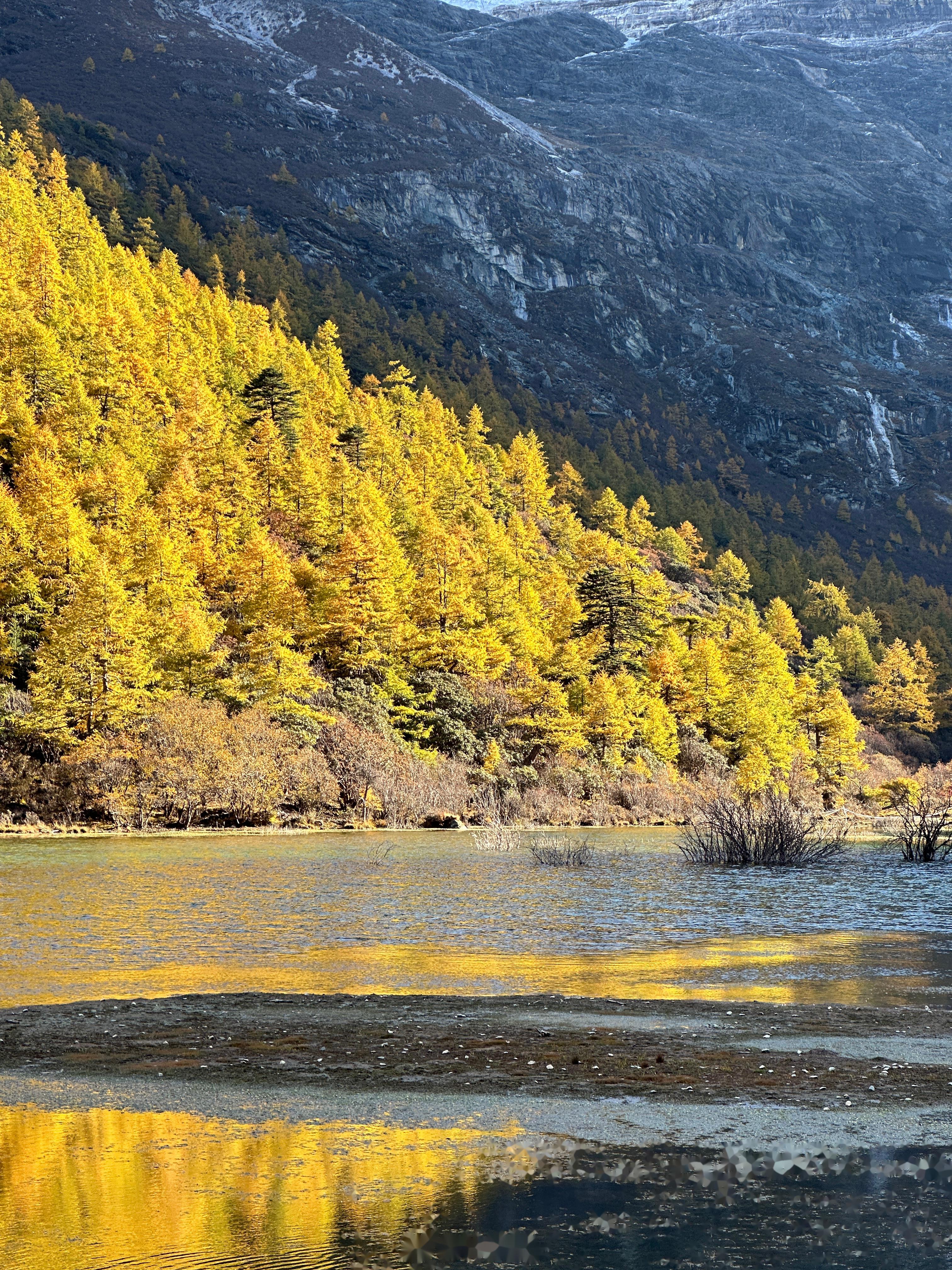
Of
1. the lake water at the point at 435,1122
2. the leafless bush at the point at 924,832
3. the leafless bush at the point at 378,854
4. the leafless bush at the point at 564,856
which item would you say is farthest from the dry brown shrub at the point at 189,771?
the leafless bush at the point at 924,832

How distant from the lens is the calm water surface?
15375mm

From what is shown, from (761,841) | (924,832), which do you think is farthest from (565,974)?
(924,832)

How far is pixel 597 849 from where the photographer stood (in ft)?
146

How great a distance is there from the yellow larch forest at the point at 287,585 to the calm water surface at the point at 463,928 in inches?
926

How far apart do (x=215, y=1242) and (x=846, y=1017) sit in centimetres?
867

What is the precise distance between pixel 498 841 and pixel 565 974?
2835 centimetres

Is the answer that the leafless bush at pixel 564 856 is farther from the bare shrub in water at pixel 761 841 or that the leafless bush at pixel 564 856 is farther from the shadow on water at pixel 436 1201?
the shadow on water at pixel 436 1201

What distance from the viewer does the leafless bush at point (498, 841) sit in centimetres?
4353

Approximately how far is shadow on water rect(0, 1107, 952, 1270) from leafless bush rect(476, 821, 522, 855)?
34.0 meters

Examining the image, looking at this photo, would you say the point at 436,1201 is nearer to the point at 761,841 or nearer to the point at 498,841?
the point at 761,841

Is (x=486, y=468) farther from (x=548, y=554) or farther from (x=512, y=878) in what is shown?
(x=512, y=878)

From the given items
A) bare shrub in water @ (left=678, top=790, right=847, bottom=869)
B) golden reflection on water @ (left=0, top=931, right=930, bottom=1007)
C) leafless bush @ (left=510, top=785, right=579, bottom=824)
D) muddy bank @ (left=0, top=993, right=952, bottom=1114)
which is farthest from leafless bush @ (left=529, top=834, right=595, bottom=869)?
muddy bank @ (left=0, top=993, right=952, bottom=1114)

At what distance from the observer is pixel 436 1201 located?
21.9ft

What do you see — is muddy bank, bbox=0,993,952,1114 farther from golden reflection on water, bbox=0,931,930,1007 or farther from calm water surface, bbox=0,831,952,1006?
calm water surface, bbox=0,831,952,1006
